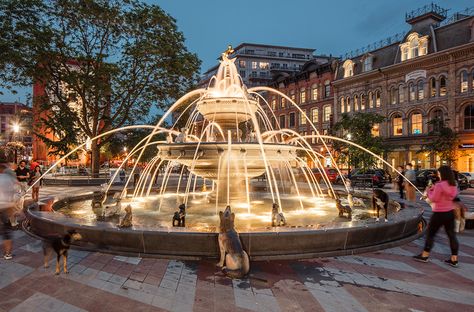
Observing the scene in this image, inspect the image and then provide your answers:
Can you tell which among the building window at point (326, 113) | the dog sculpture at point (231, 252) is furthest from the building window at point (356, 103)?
the dog sculpture at point (231, 252)

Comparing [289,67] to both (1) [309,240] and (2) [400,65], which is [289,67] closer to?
(2) [400,65]

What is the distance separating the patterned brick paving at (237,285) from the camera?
465 centimetres

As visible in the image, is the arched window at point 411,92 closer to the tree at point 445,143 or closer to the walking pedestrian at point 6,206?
the tree at point 445,143

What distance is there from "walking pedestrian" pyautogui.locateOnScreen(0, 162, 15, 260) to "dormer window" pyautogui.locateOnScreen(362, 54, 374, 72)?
48020 mm

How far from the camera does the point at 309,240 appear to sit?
6691 mm

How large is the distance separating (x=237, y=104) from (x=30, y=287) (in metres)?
8.33

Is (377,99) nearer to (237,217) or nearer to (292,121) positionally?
(292,121)

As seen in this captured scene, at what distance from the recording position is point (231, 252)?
577 centimetres

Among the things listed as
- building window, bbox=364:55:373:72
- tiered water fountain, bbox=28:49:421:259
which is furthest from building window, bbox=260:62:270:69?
tiered water fountain, bbox=28:49:421:259

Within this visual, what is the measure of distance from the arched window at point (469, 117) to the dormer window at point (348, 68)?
57.5 feet

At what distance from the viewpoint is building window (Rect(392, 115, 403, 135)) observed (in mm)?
42594

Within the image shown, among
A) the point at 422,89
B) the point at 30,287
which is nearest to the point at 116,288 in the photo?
the point at 30,287

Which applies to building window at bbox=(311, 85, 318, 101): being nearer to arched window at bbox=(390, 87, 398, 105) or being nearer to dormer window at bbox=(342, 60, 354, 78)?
dormer window at bbox=(342, 60, 354, 78)

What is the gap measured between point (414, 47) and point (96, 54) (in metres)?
37.0
